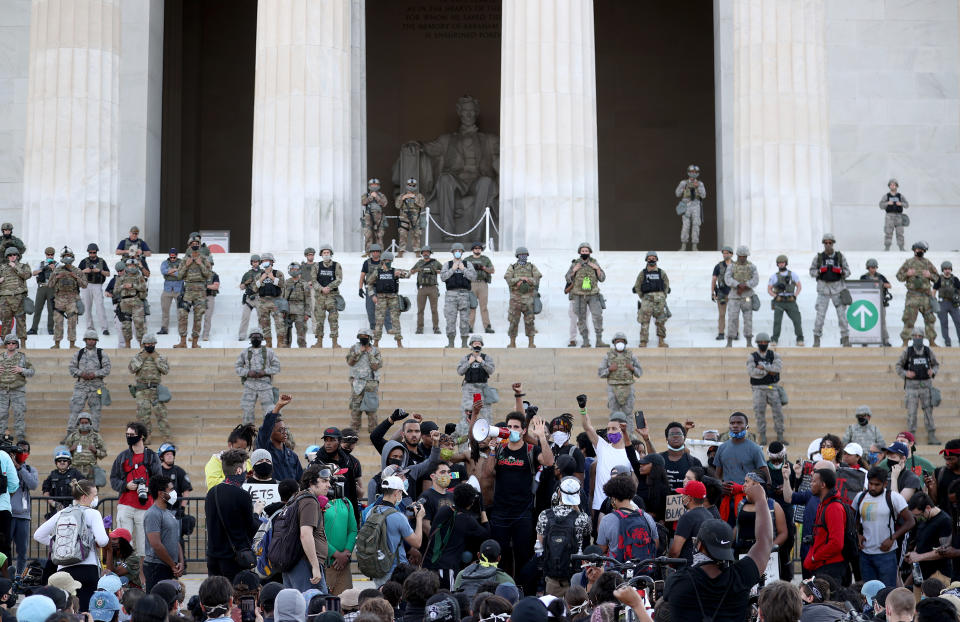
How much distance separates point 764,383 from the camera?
19.6 m

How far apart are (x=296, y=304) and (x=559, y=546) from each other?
13.2 metres

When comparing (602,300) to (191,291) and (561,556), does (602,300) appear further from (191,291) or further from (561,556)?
(561,556)

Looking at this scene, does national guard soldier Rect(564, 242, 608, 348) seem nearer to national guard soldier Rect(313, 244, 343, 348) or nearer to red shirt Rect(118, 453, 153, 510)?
national guard soldier Rect(313, 244, 343, 348)

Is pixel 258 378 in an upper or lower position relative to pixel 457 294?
A: lower

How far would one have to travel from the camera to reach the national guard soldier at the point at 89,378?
64.8 ft

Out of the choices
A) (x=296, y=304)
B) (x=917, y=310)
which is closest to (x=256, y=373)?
(x=296, y=304)

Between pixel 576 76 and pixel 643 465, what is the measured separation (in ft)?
55.6

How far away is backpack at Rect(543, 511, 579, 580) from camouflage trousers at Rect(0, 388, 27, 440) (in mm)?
11147

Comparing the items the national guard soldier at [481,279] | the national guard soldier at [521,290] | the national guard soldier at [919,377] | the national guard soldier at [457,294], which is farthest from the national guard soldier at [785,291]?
the national guard soldier at [457,294]

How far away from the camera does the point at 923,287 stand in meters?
23.0

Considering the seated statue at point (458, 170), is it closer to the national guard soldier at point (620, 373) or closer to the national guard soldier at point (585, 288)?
the national guard soldier at point (585, 288)

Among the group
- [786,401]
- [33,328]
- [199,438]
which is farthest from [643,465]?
[33,328]

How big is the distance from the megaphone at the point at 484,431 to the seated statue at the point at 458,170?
26.1m

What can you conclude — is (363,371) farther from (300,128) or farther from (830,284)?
(300,128)
